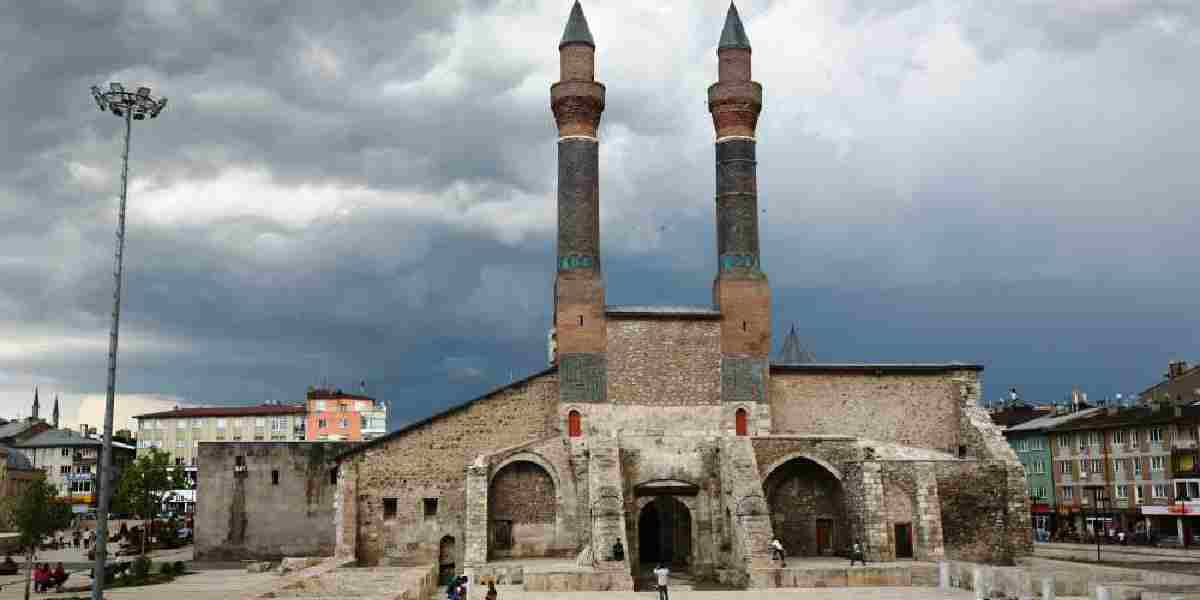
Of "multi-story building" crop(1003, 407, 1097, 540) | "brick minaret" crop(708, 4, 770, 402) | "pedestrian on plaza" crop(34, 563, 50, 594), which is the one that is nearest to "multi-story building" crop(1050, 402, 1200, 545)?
"multi-story building" crop(1003, 407, 1097, 540)

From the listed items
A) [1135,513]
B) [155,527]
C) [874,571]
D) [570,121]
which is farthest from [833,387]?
[155,527]

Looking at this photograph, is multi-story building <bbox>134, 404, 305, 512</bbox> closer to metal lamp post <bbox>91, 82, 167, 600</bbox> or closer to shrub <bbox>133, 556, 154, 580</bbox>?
shrub <bbox>133, 556, 154, 580</bbox>

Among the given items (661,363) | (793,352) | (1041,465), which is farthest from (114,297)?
(1041,465)

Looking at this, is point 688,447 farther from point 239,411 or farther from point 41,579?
point 239,411

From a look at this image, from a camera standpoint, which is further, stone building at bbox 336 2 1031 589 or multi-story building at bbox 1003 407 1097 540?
multi-story building at bbox 1003 407 1097 540

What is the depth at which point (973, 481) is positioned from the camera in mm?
35594

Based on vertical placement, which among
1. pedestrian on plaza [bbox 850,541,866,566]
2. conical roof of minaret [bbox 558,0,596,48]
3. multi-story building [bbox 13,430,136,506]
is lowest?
pedestrian on plaza [bbox 850,541,866,566]

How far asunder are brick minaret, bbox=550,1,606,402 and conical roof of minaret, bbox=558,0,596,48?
0.16 feet

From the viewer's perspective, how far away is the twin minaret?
38469 mm

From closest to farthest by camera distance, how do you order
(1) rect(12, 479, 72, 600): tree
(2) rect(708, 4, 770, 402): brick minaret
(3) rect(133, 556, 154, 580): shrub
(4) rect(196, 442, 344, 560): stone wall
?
1. (3) rect(133, 556, 154, 580): shrub
2. (2) rect(708, 4, 770, 402): brick minaret
3. (4) rect(196, 442, 344, 560): stone wall
4. (1) rect(12, 479, 72, 600): tree

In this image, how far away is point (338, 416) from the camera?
91.1 m

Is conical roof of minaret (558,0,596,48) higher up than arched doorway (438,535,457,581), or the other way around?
conical roof of minaret (558,0,596,48)

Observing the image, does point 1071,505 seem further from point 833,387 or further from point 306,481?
point 306,481

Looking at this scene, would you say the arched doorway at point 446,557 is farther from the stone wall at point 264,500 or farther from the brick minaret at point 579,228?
the stone wall at point 264,500
